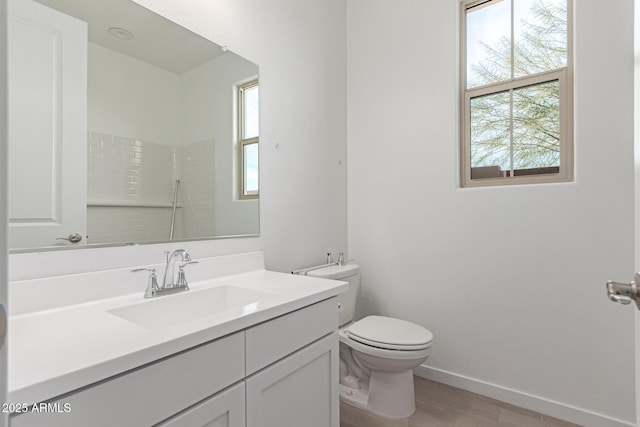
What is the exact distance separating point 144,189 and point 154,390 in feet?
2.64

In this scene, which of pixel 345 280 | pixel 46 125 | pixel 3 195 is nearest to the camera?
pixel 3 195

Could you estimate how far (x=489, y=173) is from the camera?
1.89 meters

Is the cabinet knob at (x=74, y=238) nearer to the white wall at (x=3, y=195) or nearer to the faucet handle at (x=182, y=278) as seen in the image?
the faucet handle at (x=182, y=278)

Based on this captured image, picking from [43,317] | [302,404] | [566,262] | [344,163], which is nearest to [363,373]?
[302,404]

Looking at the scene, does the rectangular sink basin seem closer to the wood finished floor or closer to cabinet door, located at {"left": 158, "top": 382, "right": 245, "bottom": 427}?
cabinet door, located at {"left": 158, "top": 382, "right": 245, "bottom": 427}

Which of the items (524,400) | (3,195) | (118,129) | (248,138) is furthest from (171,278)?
(524,400)

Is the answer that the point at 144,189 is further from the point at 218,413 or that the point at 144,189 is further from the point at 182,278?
the point at 218,413

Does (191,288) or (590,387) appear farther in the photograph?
(590,387)

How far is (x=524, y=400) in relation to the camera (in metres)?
1.68

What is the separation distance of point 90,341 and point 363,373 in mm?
1529

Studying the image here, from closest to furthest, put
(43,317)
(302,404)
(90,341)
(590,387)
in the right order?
(90,341) < (43,317) < (302,404) < (590,387)

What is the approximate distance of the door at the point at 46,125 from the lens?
906mm

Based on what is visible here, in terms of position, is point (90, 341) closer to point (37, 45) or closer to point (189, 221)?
point (189, 221)

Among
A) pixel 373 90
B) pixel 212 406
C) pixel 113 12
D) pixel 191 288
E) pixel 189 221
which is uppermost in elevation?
pixel 373 90
